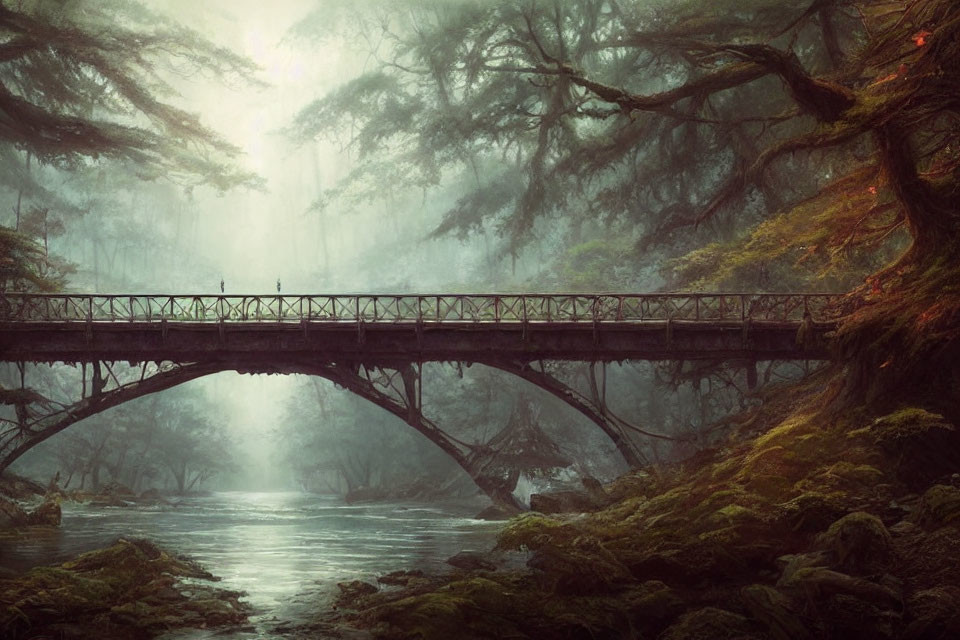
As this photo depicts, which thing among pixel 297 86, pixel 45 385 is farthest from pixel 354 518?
pixel 297 86

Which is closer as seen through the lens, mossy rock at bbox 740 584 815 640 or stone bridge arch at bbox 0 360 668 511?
mossy rock at bbox 740 584 815 640

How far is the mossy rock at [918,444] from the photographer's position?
50.4 ft

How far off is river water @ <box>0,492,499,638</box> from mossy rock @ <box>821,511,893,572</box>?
25.1ft

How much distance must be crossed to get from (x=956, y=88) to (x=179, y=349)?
20874mm

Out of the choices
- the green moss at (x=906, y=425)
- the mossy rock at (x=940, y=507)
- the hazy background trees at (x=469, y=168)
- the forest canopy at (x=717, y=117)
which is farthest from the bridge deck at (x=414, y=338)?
the mossy rock at (x=940, y=507)

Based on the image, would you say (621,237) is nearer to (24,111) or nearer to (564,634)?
(24,111)

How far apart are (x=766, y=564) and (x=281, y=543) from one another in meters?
16.8

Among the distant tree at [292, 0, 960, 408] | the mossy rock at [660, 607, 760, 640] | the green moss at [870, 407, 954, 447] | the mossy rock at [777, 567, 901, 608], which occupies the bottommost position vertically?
the mossy rock at [660, 607, 760, 640]

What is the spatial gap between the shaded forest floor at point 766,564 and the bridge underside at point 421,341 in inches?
370

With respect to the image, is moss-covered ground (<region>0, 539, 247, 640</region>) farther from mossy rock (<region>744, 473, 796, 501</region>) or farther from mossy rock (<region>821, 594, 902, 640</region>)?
mossy rock (<region>744, 473, 796, 501</region>)

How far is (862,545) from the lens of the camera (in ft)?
41.6

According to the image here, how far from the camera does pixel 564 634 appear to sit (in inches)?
507

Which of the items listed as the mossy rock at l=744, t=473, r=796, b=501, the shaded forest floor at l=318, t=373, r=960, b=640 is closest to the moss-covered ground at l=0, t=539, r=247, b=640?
the shaded forest floor at l=318, t=373, r=960, b=640

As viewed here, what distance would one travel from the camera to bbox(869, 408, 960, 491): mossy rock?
1538 cm
